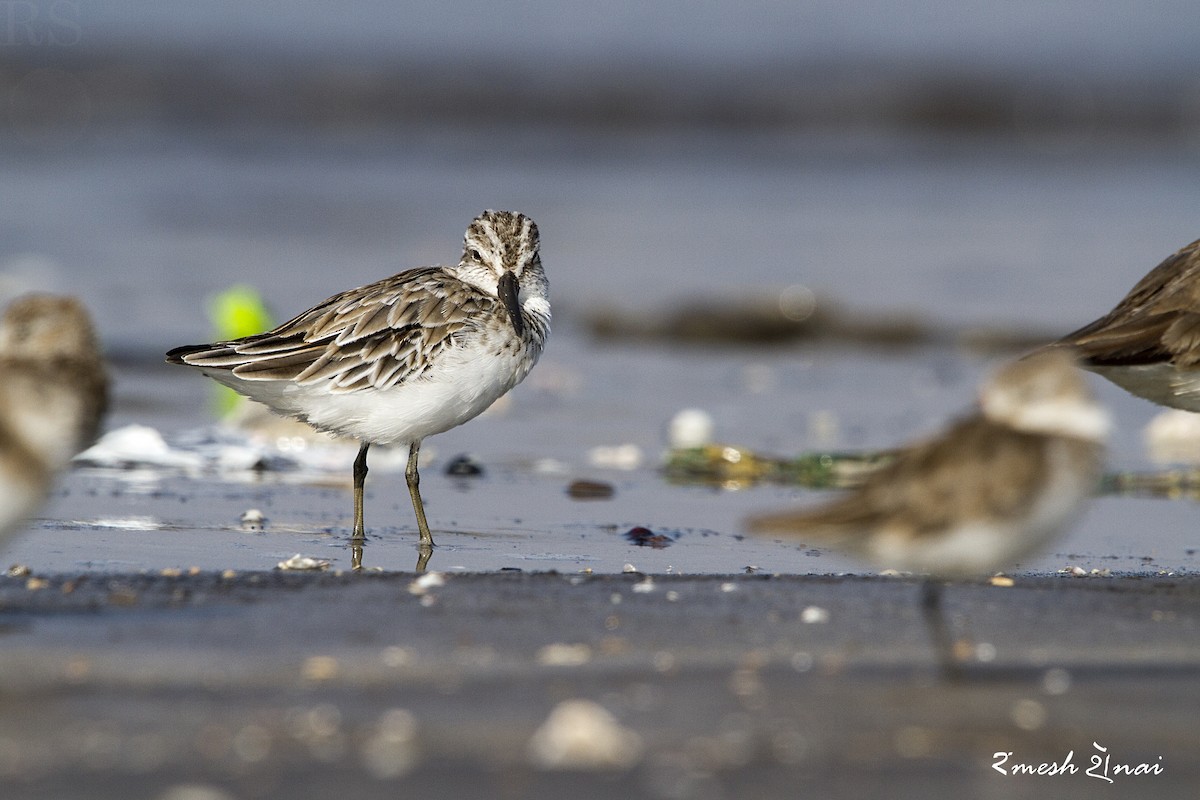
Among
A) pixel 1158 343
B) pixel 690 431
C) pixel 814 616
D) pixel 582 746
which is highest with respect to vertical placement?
pixel 1158 343

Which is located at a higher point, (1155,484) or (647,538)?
(1155,484)

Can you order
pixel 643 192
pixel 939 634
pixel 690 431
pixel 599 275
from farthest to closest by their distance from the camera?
pixel 643 192 → pixel 599 275 → pixel 690 431 → pixel 939 634

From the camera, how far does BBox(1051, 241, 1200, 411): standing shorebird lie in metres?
6.61

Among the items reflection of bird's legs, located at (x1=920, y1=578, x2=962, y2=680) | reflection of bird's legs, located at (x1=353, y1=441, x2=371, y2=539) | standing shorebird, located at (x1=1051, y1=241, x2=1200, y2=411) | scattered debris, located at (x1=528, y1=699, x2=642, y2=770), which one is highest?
standing shorebird, located at (x1=1051, y1=241, x2=1200, y2=411)

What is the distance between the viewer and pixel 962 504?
4621 mm

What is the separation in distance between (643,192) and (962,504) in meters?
16.1

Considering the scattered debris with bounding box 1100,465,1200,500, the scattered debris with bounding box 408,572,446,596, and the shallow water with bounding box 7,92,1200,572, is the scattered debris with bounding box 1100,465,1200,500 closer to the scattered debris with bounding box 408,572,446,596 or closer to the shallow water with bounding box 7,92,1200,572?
the shallow water with bounding box 7,92,1200,572

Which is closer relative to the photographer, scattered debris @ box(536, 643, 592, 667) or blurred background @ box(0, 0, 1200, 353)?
scattered debris @ box(536, 643, 592, 667)

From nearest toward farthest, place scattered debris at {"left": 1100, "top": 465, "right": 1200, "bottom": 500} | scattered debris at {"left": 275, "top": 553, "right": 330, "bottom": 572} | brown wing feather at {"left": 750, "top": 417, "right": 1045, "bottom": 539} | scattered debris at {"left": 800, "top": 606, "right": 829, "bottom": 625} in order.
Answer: brown wing feather at {"left": 750, "top": 417, "right": 1045, "bottom": 539}
scattered debris at {"left": 800, "top": 606, "right": 829, "bottom": 625}
scattered debris at {"left": 275, "top": 553, "right": 330, "bottom": 572}
scattered debris at {"left": 1100, "top": 465, "right": 1200, "bottom": 500}

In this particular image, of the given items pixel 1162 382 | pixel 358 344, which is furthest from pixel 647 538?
pixel 1162 382

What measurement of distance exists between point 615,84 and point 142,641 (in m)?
24.9

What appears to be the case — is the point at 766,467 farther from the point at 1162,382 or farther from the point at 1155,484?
the point at 1162,382

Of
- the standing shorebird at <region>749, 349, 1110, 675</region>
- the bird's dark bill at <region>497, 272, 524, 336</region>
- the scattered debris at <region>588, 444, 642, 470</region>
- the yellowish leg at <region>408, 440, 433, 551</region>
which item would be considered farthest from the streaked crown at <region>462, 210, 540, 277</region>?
the standing shorebird at <region>749, 349, 1110, 675</region>

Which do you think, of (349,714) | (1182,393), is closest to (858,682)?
(349,714)
